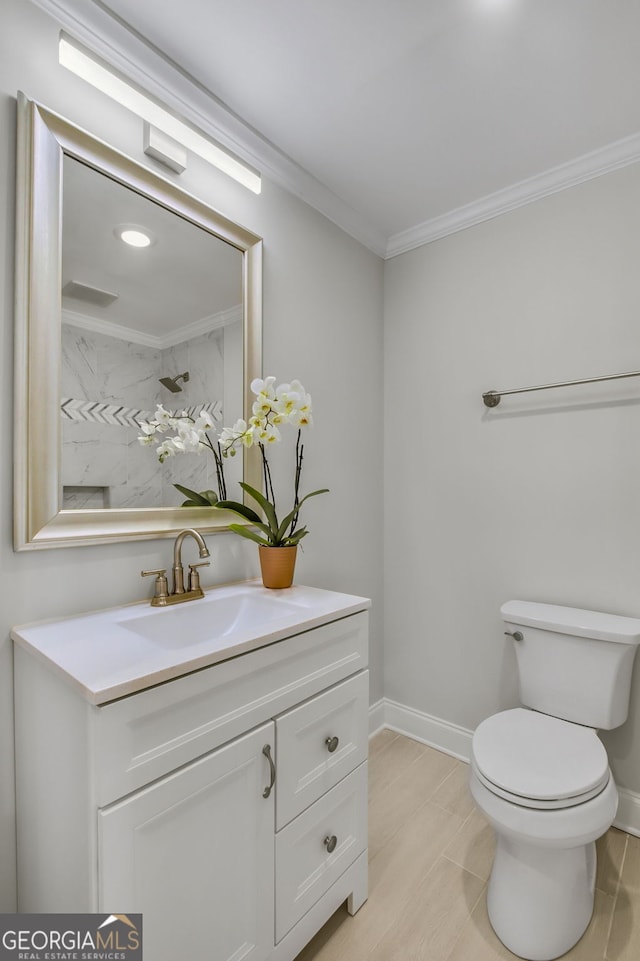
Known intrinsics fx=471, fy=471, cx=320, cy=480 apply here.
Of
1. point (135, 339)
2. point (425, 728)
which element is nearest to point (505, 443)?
point (425, 728)

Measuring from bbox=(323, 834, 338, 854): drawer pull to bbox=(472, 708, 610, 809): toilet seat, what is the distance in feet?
1.39

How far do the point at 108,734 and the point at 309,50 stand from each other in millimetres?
1746

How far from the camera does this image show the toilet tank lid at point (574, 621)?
1.53m

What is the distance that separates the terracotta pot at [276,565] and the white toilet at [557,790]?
2.45ft

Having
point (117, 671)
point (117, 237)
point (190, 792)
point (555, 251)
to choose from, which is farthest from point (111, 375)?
point (555, 251)

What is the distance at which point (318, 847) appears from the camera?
1188 mm

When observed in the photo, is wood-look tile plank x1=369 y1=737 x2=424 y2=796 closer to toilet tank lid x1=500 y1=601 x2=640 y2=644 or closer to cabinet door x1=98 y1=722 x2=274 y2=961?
toilet tank lid x1=500 y1=601 x2=640 y2=644

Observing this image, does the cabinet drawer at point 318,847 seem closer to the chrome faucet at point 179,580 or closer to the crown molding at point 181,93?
the chrome faucet at point 179,580

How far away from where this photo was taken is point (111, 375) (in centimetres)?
129

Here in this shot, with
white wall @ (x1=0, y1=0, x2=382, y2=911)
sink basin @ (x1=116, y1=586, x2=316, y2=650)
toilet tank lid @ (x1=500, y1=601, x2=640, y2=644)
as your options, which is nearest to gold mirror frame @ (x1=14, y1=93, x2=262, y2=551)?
white wall @ (x1=0, y1=0, x2=382, y2=911)

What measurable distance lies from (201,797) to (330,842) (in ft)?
1.67

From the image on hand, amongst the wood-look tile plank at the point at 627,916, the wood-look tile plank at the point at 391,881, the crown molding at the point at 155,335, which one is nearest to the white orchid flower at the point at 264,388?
the crown molding at the point at 155,335

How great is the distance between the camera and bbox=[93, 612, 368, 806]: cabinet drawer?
→ 78cm

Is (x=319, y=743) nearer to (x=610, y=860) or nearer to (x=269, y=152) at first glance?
(x=610, y=860)
